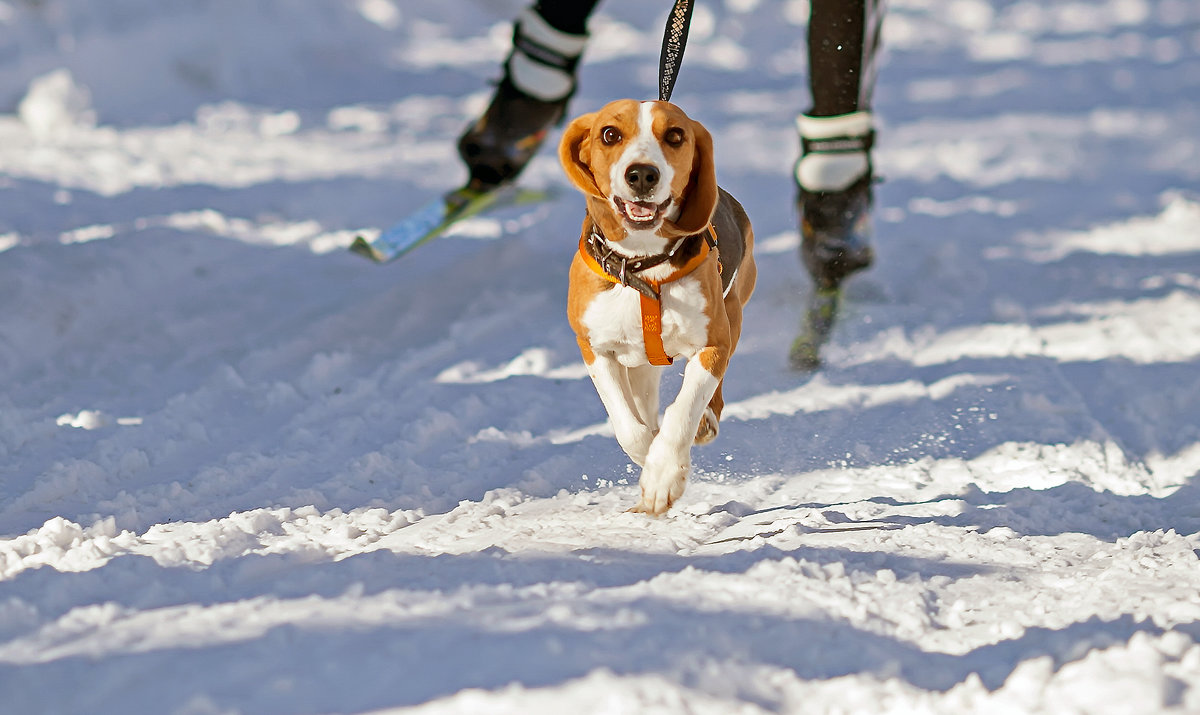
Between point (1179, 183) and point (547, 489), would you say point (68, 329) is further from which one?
point (1179, 183)

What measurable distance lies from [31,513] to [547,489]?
46.5 inches

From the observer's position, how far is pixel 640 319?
228 centimetres

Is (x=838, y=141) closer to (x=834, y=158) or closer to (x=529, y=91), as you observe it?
(x=834, y=158)

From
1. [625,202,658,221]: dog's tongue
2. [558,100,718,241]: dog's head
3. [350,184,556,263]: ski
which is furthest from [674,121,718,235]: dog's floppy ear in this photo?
[350,184,556,263]: ski

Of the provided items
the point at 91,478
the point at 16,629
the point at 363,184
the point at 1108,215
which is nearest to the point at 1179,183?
the point at 1108,215

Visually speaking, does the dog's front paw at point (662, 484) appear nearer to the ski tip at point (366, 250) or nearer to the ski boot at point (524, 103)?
the ski tip at point (366, 250)

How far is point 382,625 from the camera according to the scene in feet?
6.15

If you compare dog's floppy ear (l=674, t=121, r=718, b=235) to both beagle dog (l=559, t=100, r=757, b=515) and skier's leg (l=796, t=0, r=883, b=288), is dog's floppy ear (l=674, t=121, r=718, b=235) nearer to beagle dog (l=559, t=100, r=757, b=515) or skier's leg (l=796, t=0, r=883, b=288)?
beagle dog (l=559, t=100, r=757, b=515)

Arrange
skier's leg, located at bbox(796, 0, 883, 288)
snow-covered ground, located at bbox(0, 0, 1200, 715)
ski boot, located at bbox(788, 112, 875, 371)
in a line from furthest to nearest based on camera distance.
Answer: ski boot, located at bbox(788, 112, 875, 371) < skier's leg, located at bbox(796, 0, 883, 288) < snow-covered ground, located at bbox(0, 0, 1200, 715)

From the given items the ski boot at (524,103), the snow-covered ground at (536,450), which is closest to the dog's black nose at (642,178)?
the snow-covered ground at (536,450)

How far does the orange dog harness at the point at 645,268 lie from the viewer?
2.24 meters

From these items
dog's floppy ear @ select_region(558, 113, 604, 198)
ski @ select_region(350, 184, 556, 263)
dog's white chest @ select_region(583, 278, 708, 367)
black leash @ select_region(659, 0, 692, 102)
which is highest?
black leash @ select_region(659, 0, 692, 102)

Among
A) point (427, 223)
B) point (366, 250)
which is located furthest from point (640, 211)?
point (427, 223)

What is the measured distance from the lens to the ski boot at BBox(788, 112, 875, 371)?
3559 mm
